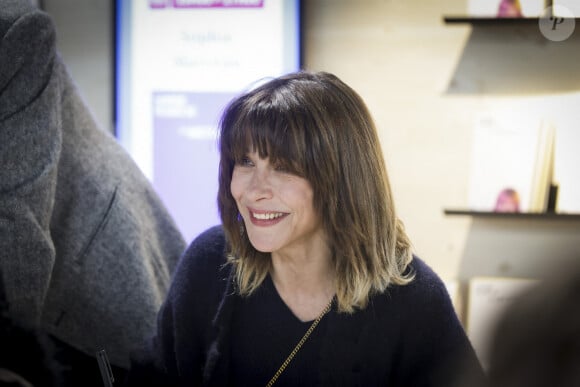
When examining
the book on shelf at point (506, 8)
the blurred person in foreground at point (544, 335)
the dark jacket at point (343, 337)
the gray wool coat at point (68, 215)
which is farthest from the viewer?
the book on shelf at point (506, 8)

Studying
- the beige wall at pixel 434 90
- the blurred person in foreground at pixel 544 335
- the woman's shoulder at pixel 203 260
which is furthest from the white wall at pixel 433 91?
the blurred person in foreground at pixel 544 335

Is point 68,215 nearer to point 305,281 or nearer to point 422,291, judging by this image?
point 305,281

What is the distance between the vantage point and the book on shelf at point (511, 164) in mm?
1997

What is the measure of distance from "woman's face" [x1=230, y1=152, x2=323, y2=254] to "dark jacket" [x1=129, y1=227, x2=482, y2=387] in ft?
0.63

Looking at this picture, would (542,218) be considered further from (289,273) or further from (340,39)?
(289,273)

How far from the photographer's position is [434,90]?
216 cm

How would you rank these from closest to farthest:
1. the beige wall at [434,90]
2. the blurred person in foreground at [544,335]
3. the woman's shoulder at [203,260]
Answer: the blurred person in foreground at [544,335] → the woman's shoulder at [203,260] → the beige wall at [434,90]

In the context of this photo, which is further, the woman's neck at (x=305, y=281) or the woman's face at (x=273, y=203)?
the woman's neck at (x=305, y=281)

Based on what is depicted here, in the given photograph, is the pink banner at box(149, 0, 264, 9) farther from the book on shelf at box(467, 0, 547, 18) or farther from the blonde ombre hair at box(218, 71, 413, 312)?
the blonde ombre hair at box(218, 71, 413, 312)

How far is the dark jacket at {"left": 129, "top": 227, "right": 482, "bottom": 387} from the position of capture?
1.21 metres

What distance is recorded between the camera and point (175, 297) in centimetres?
132

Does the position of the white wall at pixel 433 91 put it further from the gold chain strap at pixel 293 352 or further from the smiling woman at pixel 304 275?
the gold chain strap at pixel 293 352

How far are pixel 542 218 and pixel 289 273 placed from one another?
1141 millimetres

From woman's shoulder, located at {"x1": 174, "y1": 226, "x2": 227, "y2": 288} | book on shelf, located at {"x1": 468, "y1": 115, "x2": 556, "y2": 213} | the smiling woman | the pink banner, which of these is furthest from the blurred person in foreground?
the pink banner
